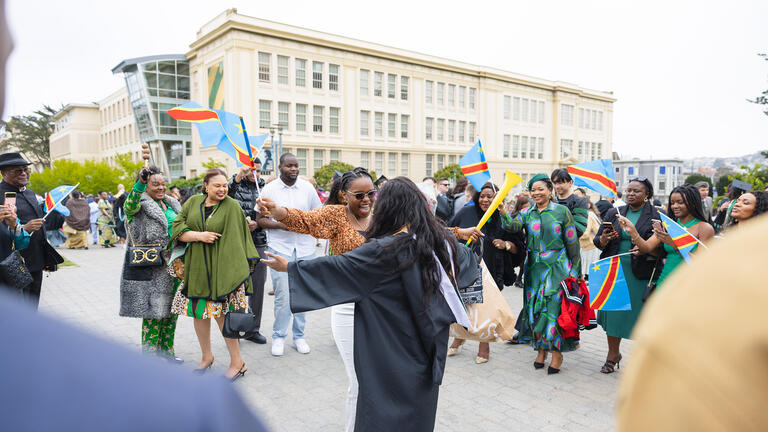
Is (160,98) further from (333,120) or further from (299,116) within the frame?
(333,120)

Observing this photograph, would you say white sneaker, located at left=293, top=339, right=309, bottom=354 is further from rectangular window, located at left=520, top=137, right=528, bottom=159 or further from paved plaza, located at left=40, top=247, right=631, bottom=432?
rectangular window, located at left=520, top=137, right=528, bottom=159

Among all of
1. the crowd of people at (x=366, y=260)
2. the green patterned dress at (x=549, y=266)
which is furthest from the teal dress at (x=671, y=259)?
the green patterned dress at (x=549, y=266)

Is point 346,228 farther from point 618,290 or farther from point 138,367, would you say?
point 138,367

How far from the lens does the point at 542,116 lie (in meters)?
68.6

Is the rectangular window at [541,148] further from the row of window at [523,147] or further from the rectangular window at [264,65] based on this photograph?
the rectangular window at [264,65]

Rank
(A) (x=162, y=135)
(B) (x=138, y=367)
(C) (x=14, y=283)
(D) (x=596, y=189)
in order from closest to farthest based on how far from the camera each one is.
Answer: (B) (x=138, y=367)
(C) (x=14, y=283)
(D) (x=596, y=189)
(A) (x=162, y=135)

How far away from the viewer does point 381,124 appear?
53.7m

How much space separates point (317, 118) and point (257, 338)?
4470 centimetres

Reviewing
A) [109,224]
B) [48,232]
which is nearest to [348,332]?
[48,232]

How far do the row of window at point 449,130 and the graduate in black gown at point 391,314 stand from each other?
179 ft

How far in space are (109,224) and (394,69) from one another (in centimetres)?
4054

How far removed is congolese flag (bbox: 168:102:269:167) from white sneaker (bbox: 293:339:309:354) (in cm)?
234

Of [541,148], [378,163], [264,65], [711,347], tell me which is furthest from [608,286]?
[541,148]

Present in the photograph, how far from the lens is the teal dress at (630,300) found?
512 centimetres
